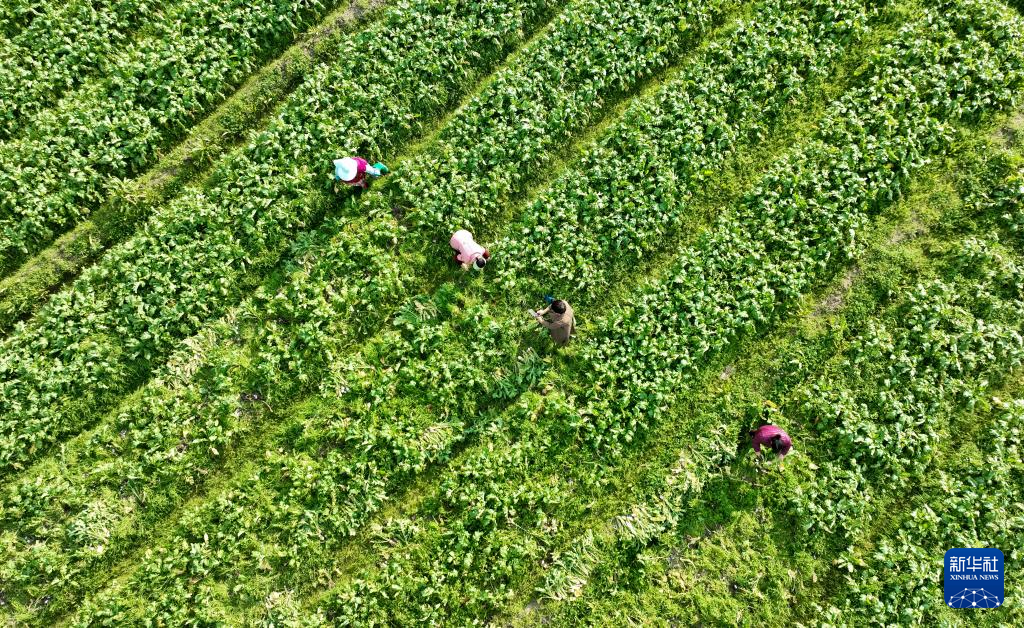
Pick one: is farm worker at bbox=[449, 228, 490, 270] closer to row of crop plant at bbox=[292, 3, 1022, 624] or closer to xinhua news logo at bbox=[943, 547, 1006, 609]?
row of crop plant at bbox=[292, 3, 1022, 624]

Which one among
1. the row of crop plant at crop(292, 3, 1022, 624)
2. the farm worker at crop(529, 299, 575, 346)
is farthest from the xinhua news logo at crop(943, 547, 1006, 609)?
the farm worker at crop(529, 299, 575, 346)

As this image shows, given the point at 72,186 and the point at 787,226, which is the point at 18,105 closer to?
the point at 72,186

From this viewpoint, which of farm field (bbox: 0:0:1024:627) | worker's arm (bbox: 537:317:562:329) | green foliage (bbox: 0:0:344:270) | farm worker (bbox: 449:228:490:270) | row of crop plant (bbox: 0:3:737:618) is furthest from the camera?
row of crop plant (bbox: 0:3:737:618)

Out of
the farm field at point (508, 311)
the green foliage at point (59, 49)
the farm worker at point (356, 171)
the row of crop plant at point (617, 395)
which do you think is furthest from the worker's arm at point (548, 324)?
the green foliage at point (59, 49)

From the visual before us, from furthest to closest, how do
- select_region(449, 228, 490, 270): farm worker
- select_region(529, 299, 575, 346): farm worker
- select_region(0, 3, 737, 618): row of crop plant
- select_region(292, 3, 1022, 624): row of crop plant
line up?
select_region(0, 3, 737, 618): row of crop plant, select_region(449, 228, 490, 270): farm worker, select_region(529, 299, 575, 346): farm worker, select_region(292, 3, 1022, 624): row of crop plant

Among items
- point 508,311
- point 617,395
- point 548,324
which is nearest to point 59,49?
point 508,311

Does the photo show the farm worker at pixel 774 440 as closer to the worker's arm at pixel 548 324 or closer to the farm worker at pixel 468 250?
the worker's arm at pixel 548 324

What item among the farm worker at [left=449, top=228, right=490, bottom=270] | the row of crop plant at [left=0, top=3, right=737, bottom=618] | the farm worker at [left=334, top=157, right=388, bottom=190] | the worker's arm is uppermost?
the row of crop plant at [left=0, top=3, right=737, bottom=618]
